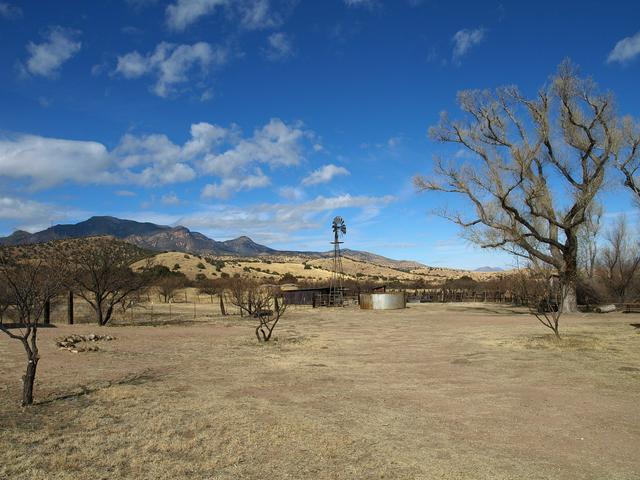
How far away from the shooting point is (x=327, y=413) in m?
8.45

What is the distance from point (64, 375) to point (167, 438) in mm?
5663

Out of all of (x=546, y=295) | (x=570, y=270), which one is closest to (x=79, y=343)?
(x=546, y=295)

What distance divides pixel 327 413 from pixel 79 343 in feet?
39.1

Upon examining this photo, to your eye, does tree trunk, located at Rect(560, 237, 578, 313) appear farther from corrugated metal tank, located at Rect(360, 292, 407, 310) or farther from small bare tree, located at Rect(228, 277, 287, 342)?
small bare tree, located at Rect(228, 277, 287, 342)

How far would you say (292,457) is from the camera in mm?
6297

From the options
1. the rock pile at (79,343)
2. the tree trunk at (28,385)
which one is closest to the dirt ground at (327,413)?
the tree trunk at (28,385)

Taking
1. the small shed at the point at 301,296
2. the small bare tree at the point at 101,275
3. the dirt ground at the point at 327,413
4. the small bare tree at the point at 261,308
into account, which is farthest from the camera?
the small shed at the point at 301,296

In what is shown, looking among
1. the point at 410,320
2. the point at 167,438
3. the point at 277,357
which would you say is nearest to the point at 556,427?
the point at 167,438

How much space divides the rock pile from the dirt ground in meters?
0.35

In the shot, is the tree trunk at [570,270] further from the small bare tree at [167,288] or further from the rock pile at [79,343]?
the small bare tree at [167,288]

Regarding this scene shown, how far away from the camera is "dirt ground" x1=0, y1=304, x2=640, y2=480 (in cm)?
601

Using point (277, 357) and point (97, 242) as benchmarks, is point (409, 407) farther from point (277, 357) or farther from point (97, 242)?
point (97, 242)

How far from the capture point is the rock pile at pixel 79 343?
1514 centimetres

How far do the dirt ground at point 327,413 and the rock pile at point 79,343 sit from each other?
35cm
